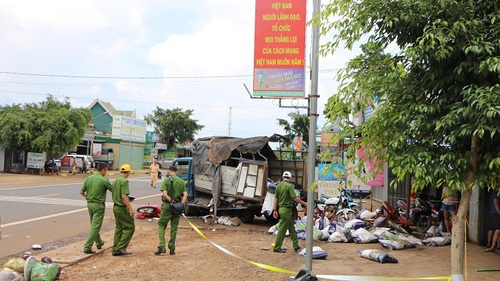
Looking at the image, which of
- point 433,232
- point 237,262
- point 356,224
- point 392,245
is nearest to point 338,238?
point 356,224

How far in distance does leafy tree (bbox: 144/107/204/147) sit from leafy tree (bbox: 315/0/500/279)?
58.2 meters

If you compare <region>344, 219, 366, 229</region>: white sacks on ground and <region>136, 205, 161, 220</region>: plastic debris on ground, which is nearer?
<region>344, 219, 366, 229</region>: white sacks on ground

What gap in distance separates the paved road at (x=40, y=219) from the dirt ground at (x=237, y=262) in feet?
2.74

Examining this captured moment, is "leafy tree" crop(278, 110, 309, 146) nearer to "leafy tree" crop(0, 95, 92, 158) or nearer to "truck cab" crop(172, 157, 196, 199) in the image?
"leafy tree" crop(0, 95, 92, 158)

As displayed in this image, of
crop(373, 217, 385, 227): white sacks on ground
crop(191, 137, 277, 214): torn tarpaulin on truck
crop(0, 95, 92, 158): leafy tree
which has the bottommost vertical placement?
crop(373, 217, 385, 227): white sacks on ground

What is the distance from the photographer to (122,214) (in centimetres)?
859

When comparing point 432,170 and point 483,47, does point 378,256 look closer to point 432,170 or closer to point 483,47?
point 432,170

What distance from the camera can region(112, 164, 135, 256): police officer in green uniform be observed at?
8.51 m

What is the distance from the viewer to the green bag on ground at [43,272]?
20.8 feet

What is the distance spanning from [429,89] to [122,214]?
20.2 feet

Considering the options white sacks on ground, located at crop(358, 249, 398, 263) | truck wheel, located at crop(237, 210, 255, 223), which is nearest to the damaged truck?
truck wheel, located at crop(237, 210, 255, 223)

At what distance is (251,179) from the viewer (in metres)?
13.4

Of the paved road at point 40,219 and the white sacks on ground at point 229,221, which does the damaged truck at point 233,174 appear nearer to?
the white sacks on ground at point 229,221

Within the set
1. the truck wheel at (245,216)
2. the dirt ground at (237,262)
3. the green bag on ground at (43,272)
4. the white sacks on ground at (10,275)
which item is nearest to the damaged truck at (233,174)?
the truck wheel at (245,216)
